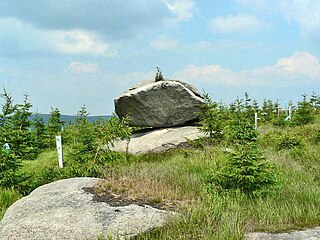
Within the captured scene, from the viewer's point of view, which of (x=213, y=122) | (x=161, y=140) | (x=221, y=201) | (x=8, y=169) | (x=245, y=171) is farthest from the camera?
(x=161, y=140)

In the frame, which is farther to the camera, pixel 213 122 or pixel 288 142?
pixel 213 122

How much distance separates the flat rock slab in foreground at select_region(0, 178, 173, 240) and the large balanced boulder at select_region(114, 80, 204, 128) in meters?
7.50

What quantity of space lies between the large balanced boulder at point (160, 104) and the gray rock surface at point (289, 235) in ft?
28.4

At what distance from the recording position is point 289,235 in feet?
15.2

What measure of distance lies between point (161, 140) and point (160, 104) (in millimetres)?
1313

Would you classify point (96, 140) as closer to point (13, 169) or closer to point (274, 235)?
point (13, 169)

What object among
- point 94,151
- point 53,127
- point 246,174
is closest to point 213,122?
point 94,151

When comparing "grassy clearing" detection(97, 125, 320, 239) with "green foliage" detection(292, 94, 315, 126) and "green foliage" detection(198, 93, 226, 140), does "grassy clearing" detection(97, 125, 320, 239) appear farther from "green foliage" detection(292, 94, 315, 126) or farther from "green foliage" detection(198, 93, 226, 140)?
"green foliage" detection(292, 94, 315, 126)

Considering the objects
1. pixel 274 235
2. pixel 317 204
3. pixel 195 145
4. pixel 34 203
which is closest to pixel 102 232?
pixel 34 203

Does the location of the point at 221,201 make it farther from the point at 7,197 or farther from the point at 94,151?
the point at 7,197

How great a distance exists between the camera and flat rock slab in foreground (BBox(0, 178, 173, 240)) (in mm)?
4691

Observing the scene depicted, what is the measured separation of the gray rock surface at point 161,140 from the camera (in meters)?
12.4

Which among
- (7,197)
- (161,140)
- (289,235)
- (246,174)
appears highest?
(161,140)

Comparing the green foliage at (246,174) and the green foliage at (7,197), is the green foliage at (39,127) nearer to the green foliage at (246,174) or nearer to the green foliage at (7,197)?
the green foliage at (7,197)
